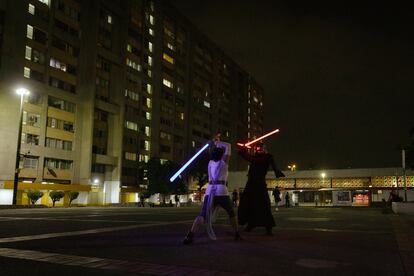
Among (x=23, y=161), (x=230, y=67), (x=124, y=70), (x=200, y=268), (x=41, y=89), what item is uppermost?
(x=230, y=67)

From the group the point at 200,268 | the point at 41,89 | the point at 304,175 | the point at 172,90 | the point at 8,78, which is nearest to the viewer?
the point at 200,268

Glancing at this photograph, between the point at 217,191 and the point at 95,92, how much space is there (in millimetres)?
63365

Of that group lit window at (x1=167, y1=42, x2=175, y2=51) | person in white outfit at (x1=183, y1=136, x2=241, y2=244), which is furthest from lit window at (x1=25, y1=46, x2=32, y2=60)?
person in white outfit at (x1=183, y1=136, x2=241, y2=244)

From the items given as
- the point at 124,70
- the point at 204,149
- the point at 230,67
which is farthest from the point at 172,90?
the point at 204,149

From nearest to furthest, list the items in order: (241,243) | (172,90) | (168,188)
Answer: (241,243) < (168,188) < (172,90)

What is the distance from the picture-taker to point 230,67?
427ft

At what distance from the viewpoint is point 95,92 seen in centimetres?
6881

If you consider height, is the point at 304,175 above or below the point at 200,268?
above

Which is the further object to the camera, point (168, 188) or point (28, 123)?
point (168, 188)

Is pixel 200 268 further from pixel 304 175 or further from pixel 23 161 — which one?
pixel 304 175

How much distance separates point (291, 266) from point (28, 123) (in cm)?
5713

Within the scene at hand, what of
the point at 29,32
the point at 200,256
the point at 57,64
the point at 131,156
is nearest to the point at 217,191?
the point at 200,256

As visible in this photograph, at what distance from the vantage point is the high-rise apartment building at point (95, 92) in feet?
182

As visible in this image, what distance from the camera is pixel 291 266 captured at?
5.63 m
